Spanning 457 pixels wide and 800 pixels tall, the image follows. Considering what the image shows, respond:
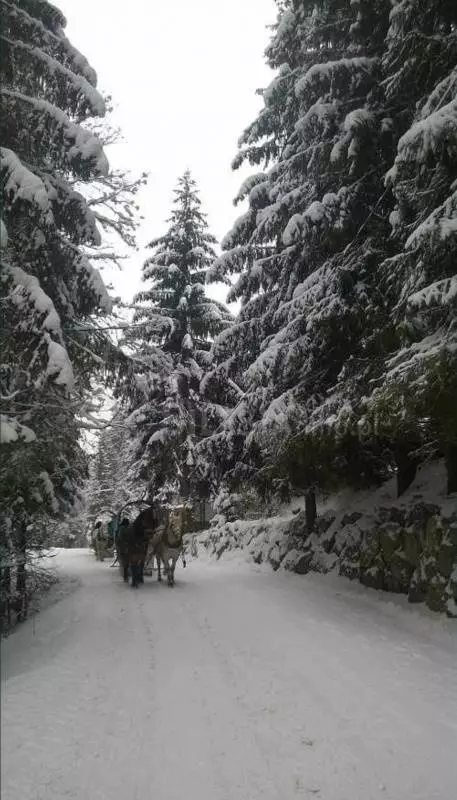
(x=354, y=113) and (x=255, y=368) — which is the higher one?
(x=354, y=113)

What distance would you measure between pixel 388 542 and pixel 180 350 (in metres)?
12.7

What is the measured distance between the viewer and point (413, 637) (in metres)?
6.53

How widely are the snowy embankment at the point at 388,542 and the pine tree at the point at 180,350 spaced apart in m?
6.61

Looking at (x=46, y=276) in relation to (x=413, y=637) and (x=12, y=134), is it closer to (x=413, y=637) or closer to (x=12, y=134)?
(x=12, y=134)

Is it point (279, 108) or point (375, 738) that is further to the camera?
point (279, 108)

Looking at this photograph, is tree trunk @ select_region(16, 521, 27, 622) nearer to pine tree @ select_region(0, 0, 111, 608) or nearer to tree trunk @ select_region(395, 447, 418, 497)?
pine tree @ select_region(0, 0, 111, 608)

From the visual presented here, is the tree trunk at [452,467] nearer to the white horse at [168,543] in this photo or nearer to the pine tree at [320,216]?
the pine tree at [320,216]

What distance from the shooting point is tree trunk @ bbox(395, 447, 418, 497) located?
9086 mm

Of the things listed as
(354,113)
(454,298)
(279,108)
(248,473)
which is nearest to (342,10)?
(279,108)

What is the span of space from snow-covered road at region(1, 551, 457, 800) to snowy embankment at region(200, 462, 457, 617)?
18.7 inches

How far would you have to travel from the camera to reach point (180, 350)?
19.2 metres

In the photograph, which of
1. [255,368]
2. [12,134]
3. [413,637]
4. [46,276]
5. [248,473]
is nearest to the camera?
[12,134]

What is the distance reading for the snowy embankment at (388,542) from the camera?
7.00m

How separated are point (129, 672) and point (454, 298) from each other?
5058 millimetres
